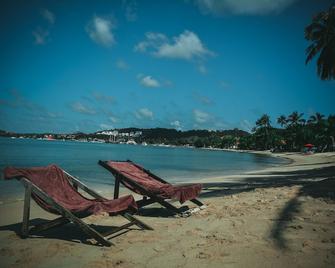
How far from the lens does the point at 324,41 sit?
25.5 meters

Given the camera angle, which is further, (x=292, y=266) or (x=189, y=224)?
(x=189, y=224)

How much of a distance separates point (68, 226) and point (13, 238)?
3.58 ft

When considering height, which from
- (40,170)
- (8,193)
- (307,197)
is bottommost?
(8,193)

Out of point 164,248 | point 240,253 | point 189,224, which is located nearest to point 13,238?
point 164,248

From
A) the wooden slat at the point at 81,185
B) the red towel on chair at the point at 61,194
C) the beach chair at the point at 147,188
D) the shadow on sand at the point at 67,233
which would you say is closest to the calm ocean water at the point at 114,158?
the shadow on sand at the point at 67,233

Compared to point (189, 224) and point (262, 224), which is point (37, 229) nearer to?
point (189, 224)

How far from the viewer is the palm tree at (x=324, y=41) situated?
80.2 ft

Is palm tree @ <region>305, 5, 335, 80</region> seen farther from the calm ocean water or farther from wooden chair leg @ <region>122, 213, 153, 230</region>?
wooden chair leg @ <region>122, 213, 153, 230</region>

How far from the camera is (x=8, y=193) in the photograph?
41.4 feet

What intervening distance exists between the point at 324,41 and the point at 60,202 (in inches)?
1034

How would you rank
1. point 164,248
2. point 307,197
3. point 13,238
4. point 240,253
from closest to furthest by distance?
point 240,253
point 164,248
point 13,238
point 307,197

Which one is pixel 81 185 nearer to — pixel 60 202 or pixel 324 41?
pixel 60 202

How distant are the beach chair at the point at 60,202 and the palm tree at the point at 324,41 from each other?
24586 mm

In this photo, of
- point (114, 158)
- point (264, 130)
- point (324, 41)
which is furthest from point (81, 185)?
point (264, 130)
